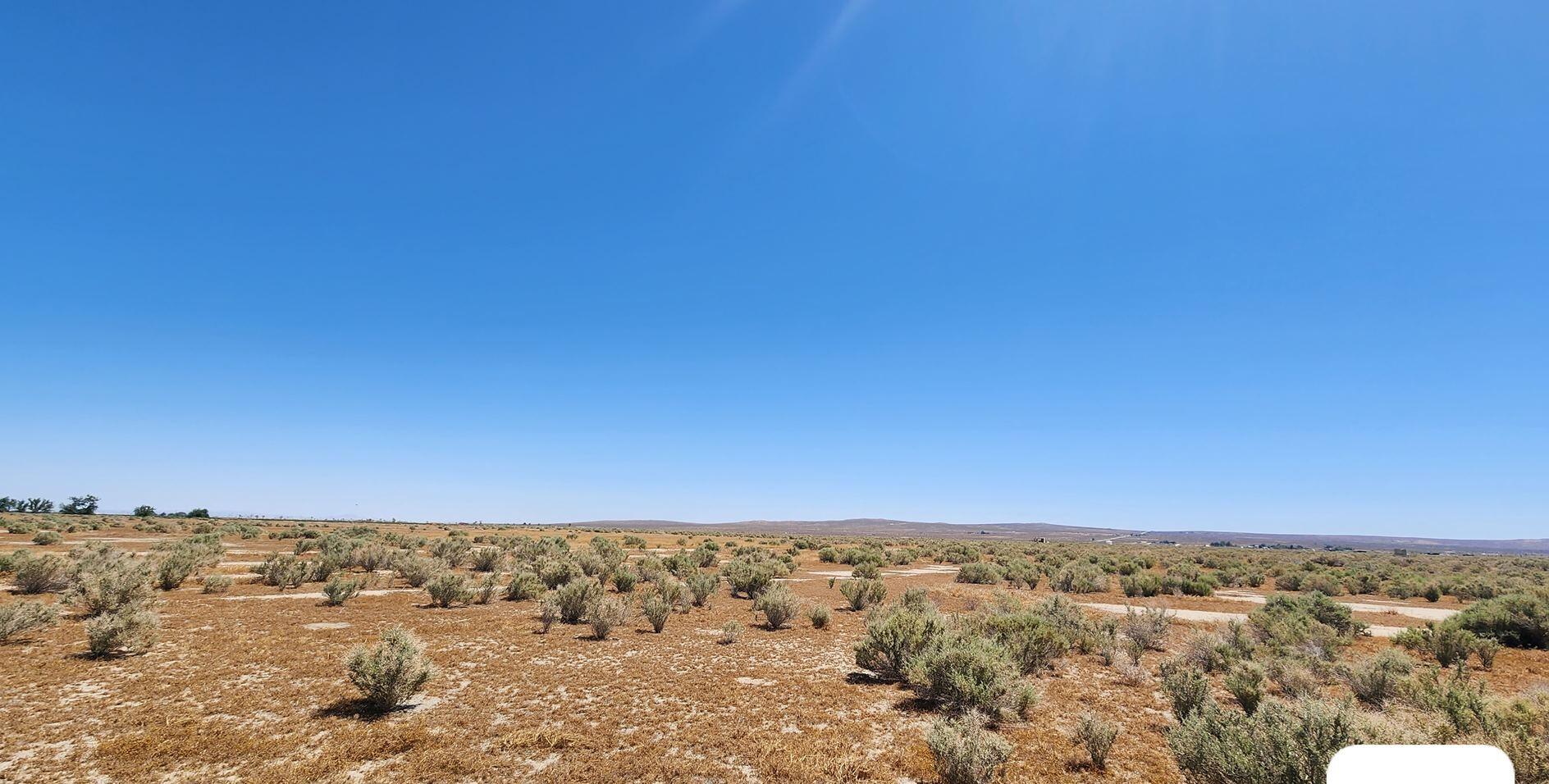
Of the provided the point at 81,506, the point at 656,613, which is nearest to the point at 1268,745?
the point at 656,613

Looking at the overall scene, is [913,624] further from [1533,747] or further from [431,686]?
[431,686]

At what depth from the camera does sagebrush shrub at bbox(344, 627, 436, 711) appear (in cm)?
915

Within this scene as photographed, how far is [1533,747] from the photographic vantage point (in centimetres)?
566

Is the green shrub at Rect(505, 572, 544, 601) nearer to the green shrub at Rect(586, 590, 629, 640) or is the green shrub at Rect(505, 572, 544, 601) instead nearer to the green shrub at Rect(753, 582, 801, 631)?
the green shrub at Rect(586, 590, 629, 640)

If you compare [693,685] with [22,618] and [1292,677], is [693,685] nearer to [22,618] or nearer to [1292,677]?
[1292,677]

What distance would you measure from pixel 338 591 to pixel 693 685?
1341 cm

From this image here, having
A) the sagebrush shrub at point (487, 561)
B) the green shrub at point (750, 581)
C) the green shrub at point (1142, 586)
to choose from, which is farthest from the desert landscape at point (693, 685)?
the sagebrush shrub at point (487, 561)

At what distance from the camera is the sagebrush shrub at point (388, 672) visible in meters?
9.15

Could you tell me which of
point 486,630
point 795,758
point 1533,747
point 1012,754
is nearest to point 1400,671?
point 1533,747

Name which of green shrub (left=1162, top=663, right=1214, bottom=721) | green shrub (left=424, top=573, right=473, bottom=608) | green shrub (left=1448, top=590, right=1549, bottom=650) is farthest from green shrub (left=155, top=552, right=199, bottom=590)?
green shrub (left=1448, top=590, right=1549, bottom=650)

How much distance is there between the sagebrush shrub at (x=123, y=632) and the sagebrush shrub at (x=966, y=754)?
15.3 m

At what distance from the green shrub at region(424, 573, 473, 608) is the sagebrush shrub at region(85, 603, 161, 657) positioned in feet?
20.9

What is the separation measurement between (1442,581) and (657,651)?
4377cm
